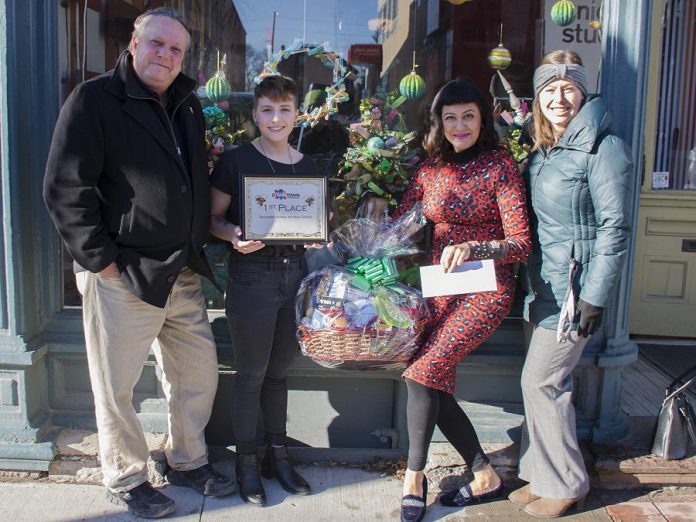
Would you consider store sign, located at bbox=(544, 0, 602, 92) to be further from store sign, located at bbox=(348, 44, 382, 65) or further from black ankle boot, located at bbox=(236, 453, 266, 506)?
black ankle boot, located at bbox=(236, 453, 266, 506)

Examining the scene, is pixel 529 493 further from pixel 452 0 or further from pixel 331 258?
pixel 452 0

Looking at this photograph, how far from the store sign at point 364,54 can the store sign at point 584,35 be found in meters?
0.95

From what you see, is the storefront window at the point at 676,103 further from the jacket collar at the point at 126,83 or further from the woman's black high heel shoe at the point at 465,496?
the jacket collar at the point at 126,83

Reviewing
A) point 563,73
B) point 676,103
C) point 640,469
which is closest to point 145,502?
point 640,469

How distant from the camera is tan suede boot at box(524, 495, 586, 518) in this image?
2963 millimetres

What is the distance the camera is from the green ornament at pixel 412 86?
3.65m

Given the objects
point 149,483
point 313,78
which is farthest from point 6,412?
point 313,78

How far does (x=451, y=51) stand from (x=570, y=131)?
1261 mm

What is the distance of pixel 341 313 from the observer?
9.18ft

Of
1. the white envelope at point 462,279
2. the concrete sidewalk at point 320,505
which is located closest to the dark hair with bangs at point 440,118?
the white envelope at point 462,279

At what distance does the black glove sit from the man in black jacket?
1538 mm

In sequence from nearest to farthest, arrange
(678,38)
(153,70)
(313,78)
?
(153,70) → (313,78) → (678,38)

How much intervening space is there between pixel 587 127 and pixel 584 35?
4.43 feet

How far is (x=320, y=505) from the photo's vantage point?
3.08 metres
